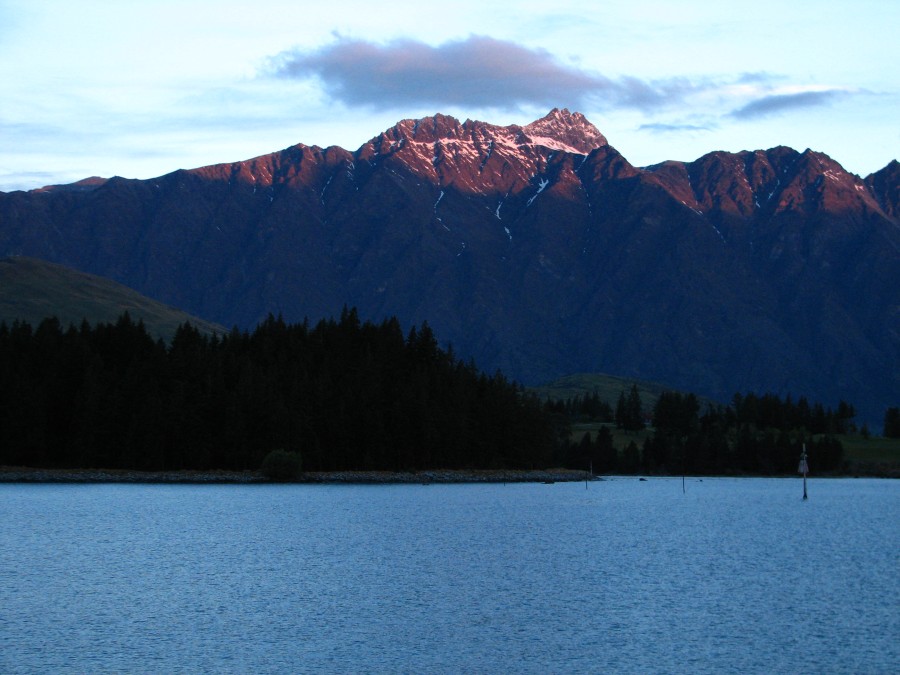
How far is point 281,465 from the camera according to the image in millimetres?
181875

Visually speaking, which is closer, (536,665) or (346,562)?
(536,665)

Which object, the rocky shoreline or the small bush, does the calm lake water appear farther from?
the small bush

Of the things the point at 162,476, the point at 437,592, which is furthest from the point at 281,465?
the point at 437,592

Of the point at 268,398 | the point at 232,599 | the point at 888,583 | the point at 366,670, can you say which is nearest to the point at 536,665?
the point at 366,670

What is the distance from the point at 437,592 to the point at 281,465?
4563 inches

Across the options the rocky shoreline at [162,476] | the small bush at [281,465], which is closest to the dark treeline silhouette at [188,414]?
the rocky shoreline at [162,476]

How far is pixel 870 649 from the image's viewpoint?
2051 inches

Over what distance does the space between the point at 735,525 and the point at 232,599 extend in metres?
72.2

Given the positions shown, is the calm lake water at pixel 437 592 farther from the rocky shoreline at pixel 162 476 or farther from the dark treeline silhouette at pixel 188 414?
the dark treeline silhouette at pixel 188 414

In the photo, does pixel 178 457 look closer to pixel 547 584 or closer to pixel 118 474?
pixel 118 474

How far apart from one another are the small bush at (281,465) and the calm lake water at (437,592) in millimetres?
50636

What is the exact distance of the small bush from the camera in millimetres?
181125

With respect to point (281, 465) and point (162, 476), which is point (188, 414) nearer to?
point (162, 476)

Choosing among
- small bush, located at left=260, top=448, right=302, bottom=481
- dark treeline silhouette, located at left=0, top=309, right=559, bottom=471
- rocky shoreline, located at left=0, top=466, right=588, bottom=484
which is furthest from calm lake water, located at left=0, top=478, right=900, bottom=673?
dark treeline silhouette, located at left=0, top=309, right=559, bottom=471
